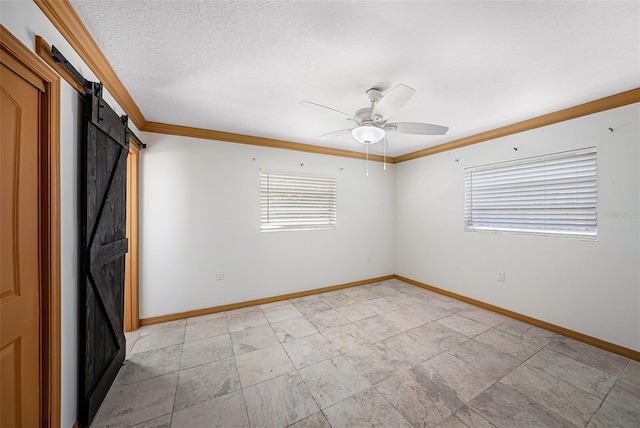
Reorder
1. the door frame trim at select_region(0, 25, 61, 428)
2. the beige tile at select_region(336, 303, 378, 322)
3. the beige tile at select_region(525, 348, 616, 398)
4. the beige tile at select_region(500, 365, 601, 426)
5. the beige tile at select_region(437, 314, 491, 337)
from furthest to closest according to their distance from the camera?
the beige tile at select_region(336, 303, 378, 322) → the beige tile at select_region(437, 314, 491, 337) → the beige tile at select_region(525, 348, 616, 398) → the beige tile at select_region(500, 365, 601, 426) → the door frame trim at select_region(0, 25, 61, 428)

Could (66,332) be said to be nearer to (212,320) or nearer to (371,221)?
(212,320)

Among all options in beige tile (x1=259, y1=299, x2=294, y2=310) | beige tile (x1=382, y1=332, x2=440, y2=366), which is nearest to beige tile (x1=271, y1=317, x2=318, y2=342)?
beige tile (x1=259, y1=299, x2=294, y2=310)

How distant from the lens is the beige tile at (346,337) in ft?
7.84

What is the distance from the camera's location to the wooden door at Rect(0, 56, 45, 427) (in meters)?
0.97

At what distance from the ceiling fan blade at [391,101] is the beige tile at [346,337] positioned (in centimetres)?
219

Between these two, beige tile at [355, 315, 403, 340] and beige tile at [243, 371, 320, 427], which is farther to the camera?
beige tile at [355, 315, 403, 340]

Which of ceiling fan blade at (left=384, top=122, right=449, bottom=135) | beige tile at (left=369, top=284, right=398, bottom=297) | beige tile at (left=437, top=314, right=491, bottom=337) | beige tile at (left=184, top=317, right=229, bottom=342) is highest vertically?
ceiling fan blade at (left=384, top=122, right=449, bottom=135)

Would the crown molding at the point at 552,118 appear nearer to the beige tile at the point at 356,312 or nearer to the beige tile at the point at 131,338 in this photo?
the beige tile at the point at 356,312

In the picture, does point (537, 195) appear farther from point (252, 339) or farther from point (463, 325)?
point (252, 339)

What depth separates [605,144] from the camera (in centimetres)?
232

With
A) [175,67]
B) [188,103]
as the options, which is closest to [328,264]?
[188,103]

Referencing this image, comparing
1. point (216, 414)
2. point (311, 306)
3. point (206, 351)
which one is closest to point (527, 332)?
point (311, 306)

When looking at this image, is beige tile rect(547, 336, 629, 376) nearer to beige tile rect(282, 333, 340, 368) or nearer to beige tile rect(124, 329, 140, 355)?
beige tile rect(282, 333, 340, 368)

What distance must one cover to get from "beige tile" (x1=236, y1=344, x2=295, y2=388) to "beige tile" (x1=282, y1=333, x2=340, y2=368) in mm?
71
